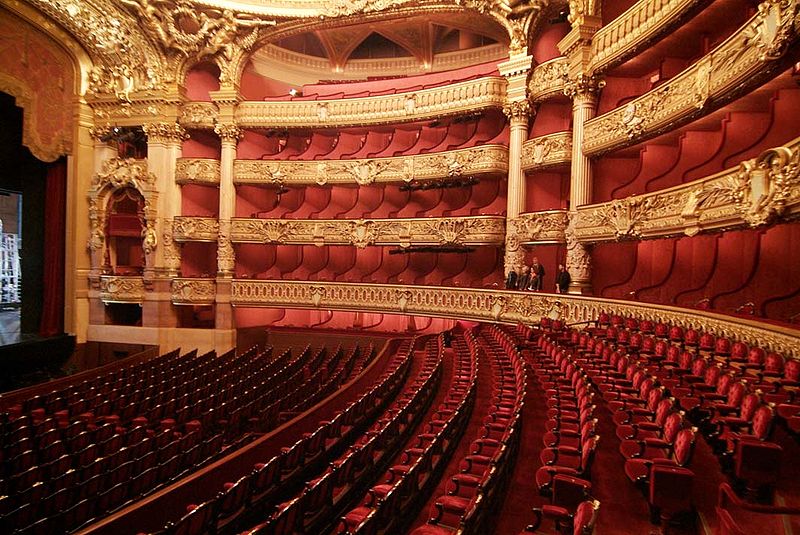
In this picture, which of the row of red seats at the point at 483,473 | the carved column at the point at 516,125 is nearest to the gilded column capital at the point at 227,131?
the carved column at the point at 516,125

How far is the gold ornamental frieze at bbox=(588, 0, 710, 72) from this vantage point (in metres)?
6.25

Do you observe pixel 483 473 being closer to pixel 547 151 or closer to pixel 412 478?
pixel 412 478

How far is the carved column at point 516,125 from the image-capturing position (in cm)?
927

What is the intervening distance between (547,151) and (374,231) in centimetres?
405

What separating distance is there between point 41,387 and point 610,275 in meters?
9.04

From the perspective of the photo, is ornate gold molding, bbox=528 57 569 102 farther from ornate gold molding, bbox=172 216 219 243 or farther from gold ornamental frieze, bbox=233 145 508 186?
ornate gold molding, bbox=172 216 219 243

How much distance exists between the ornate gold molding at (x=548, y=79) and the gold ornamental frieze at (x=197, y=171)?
7.54 metres

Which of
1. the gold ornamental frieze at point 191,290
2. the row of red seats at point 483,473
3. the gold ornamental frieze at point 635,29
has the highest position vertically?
the gold ornamental frieze at point 635,29

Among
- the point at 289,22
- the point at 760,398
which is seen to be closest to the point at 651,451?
the point at 760,398

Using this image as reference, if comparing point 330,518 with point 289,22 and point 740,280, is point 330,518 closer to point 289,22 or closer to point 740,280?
point 740,280

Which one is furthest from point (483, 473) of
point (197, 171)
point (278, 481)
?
point (197, 171)

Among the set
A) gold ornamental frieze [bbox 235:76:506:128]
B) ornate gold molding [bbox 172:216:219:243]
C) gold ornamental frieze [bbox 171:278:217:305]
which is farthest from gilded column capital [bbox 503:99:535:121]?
gold ornamental frieze [bbox 171:278:217:305]

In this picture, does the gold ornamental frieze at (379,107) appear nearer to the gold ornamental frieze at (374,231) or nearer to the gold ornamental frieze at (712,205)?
the gold ornamental frieze at (374,231)

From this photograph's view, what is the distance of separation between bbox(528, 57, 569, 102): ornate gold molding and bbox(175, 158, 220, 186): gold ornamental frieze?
7.54m
